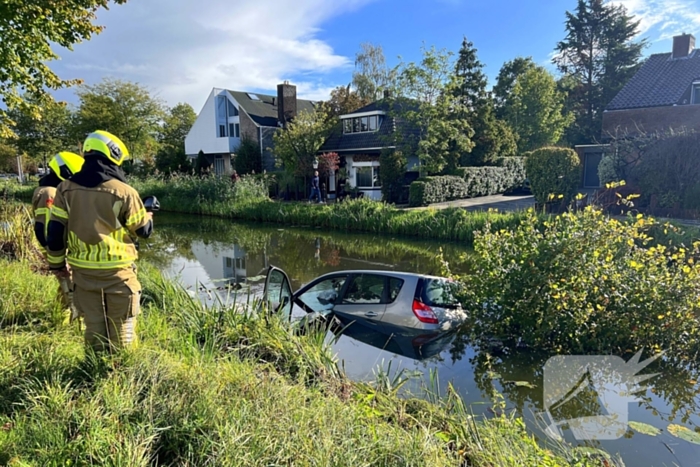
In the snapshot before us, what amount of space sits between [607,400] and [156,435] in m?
4.29

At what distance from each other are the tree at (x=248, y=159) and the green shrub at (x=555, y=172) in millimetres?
20564

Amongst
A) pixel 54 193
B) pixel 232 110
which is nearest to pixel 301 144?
pixel 232 110

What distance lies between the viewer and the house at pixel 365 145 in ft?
85.4

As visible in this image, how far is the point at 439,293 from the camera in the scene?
640cm

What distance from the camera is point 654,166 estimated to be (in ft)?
51.6

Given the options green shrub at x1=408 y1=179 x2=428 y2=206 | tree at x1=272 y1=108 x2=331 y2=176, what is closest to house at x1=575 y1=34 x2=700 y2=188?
green shrub at x1=408 y1=179 x2=428 y2=206

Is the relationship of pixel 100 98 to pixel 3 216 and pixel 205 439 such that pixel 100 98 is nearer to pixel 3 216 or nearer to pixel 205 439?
pixel 3 216

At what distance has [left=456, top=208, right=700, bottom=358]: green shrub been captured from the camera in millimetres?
5055

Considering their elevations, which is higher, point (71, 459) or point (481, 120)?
point (481, 120)

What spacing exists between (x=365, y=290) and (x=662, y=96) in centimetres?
2320

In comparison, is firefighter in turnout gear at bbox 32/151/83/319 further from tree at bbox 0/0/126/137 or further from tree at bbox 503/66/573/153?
tree at bbox 503/66/573/153

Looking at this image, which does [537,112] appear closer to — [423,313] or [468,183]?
[468,183]

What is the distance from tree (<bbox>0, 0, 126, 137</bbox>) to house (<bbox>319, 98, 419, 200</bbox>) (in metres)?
17.2

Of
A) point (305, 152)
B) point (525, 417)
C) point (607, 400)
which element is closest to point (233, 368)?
point (525, 417)
